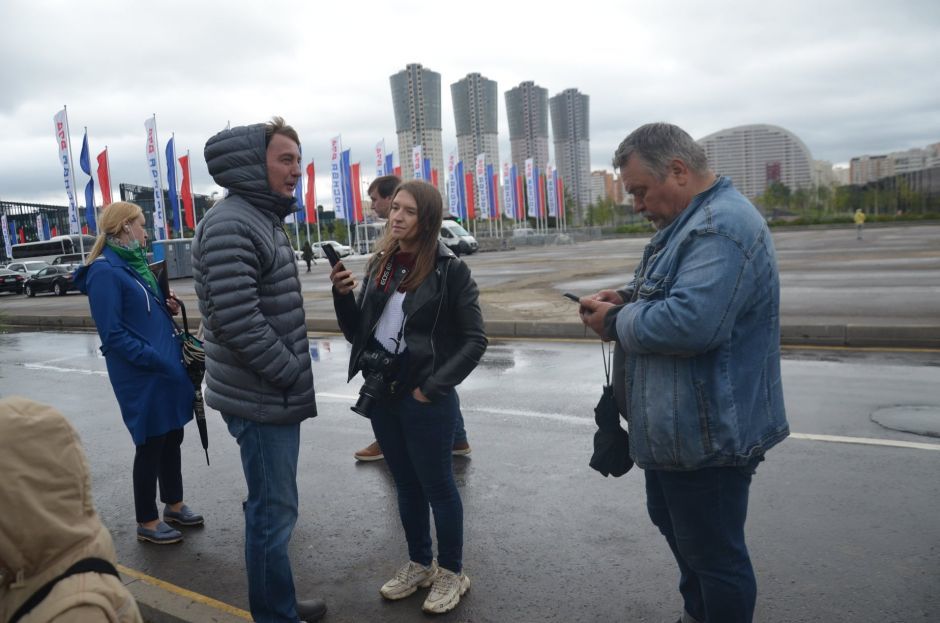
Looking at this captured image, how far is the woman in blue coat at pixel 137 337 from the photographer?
3.87 meters

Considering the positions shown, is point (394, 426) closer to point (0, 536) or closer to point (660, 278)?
point (660, 278)

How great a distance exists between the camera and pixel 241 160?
284cm

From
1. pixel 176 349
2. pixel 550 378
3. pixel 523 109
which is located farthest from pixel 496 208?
pixel 523 109

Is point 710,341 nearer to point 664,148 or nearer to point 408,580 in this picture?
point 664,148

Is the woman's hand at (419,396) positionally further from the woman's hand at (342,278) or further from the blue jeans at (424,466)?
the woman's hand at (342,278)

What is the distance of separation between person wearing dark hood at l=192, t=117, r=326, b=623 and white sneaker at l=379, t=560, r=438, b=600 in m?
0.55

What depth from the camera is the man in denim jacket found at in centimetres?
224

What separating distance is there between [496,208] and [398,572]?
5856cm

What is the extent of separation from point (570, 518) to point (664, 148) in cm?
261

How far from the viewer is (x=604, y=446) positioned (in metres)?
2.82

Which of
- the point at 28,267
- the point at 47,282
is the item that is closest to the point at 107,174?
the point at 47,282

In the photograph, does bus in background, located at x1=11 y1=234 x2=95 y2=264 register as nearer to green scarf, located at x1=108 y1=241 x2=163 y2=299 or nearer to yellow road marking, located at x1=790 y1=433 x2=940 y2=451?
green scarf, located at x1=108 y1=241 x2=163 y2=299

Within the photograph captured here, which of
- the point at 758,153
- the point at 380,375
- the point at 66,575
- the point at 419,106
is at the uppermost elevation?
the point at 419,106

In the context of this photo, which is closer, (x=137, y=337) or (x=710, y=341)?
(x=710, y=341)
